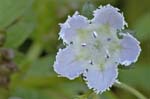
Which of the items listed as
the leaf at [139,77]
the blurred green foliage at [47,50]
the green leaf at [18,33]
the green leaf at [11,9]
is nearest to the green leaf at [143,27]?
the blurred green foliage at [47,50]

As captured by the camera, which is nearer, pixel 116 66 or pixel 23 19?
pixel 116 66

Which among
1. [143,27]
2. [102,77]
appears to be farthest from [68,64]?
[143,27]

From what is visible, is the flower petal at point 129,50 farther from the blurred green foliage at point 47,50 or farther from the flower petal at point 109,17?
the blurred green foliage at point 47,50

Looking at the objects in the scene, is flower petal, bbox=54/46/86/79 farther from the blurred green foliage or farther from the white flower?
the blurred green foliage

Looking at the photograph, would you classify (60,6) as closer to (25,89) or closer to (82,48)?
(25,89)

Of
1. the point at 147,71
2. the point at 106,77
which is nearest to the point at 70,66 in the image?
the point at 106,77

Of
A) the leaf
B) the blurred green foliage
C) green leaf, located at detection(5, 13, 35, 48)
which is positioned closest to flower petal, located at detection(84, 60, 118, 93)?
the blurred green foliage
